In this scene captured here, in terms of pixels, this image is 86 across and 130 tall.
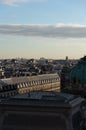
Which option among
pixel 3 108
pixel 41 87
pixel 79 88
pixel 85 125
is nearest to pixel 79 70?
pixel 79 88

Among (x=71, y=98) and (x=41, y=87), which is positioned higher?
(x=71, y=98)

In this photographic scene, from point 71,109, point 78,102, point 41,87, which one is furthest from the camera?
point 41,87

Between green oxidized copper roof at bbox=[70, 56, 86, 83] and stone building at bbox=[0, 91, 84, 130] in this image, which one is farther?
green oxidized copper roof at bbox=[70, 56, 86, 83]

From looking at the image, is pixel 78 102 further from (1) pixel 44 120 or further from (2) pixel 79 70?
(2) pixel 79 70

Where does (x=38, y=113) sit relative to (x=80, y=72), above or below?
below

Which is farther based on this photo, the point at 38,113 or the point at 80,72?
the point at 80,72

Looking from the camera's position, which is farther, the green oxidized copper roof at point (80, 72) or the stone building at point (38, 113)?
the green oxidized copper roof at point (80, 72)

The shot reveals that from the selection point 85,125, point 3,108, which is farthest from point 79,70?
point 3,108

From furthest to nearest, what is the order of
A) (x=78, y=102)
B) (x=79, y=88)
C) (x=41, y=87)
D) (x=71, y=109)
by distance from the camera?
(x=41, y=87) → (x=79, y=88) → (x=78, y=102) → (x=71, y=109)

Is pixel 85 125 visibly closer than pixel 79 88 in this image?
Yes
